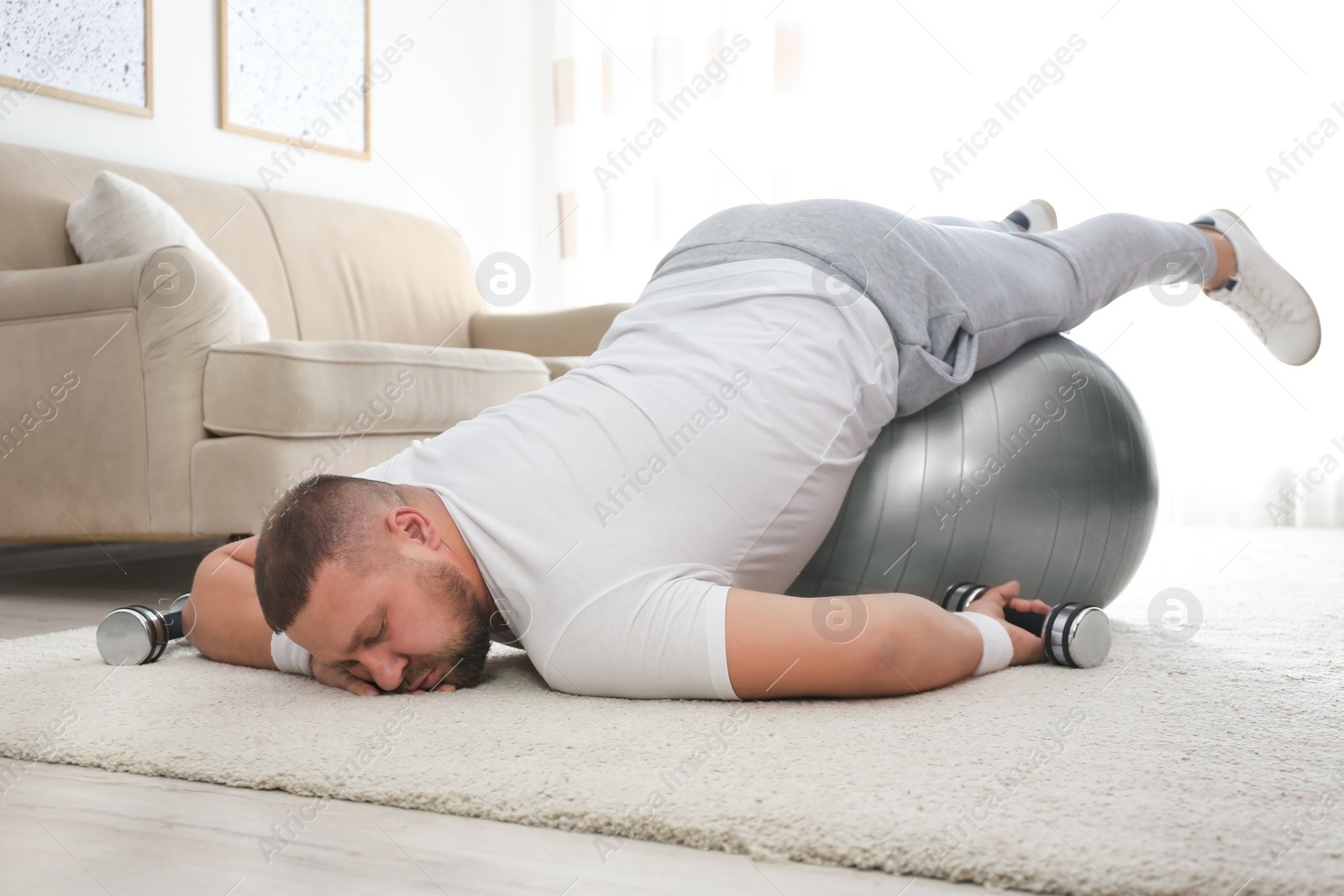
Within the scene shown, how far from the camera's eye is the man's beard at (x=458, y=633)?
1.15 metres

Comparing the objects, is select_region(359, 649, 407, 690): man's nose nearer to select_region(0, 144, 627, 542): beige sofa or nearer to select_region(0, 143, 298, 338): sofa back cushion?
select_region(0, 144, 627, 542): beige sofa

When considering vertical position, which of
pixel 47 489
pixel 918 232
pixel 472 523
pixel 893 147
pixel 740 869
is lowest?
pixel 47 489

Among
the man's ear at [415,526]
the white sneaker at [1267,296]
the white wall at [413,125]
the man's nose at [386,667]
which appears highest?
the white wall at [413,125]

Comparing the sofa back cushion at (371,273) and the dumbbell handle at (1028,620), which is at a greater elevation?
the sofa back cushion at (371,273)

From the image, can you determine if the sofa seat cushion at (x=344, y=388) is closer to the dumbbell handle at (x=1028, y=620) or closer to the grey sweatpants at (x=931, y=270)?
the grey sweatpants at (x=931, y=270)

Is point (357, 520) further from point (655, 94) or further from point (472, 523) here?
point (655, 94)

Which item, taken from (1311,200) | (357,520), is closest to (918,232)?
(357,520)

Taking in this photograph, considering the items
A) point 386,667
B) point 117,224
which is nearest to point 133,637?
point 386,667

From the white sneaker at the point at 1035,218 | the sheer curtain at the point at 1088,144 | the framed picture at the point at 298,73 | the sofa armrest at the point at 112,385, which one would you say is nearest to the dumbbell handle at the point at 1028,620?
the white sneaker at the point at 1035,218

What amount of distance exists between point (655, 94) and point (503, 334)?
4.26 feet

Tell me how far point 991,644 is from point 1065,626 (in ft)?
0.37

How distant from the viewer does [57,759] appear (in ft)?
3.51

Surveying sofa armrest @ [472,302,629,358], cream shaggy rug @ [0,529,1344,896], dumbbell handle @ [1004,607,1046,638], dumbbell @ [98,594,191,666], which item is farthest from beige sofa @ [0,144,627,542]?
dumbbell handle @ [1004,607,1046,638]

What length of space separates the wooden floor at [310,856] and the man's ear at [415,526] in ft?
1.00
